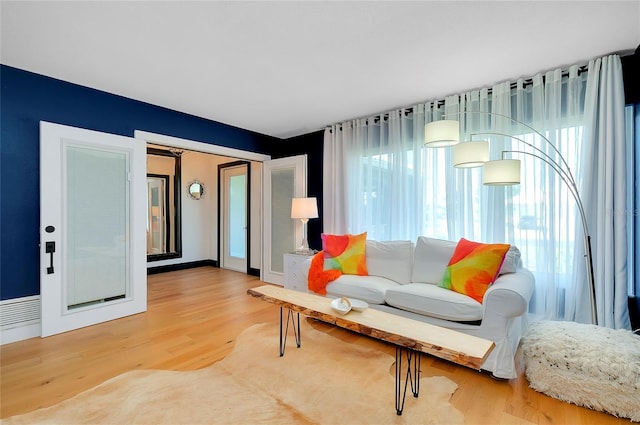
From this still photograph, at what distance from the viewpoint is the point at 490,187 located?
3.02 m

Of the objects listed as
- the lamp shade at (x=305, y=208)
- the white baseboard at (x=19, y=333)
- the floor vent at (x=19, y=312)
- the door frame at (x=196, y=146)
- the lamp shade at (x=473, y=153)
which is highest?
the door frame at (x=196, y=146)

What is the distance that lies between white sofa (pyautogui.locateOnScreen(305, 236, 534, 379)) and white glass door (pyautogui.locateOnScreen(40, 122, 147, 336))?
2370mm

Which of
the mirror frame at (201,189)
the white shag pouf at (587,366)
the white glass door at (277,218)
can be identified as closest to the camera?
the white shag pouf at (587,366)

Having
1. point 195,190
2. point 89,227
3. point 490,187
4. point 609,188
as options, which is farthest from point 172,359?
point 195,190

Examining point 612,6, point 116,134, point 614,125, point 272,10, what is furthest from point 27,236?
point 614,125

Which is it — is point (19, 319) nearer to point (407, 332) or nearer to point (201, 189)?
point (407, 332)

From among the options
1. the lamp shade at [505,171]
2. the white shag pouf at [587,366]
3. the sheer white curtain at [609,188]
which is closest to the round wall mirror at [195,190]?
the lamp shade at [505,171]

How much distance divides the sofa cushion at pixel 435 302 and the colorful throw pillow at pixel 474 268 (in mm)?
84

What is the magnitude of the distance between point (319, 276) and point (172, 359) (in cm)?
Result: 157

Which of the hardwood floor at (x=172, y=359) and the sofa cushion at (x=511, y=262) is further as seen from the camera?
the sofa cushion at (x=511, y=262)

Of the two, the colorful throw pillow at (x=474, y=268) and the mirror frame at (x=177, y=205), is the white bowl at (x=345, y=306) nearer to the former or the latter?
the colorful throw pillow at (x=474, y=268)

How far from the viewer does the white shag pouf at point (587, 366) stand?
68.5 inches

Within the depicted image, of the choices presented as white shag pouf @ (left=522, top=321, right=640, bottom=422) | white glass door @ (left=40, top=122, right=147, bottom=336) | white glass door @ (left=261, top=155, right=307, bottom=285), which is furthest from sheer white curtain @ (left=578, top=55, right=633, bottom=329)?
white glass door @ (left=40, top=122, right=147, bottom=336)

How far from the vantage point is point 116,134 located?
3.35 meters
